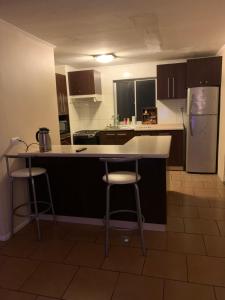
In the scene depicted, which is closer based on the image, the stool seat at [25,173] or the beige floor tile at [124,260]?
the beige floor tile at [124,260]

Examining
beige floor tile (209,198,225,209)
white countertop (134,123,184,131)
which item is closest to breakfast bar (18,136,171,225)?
beige floor tile (209,198,225,209)

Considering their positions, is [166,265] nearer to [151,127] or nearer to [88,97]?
[151,127]

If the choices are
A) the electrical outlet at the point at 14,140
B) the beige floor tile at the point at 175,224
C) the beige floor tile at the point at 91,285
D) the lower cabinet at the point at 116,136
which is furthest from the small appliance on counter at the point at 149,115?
the beige floor tile at the point at 91,285

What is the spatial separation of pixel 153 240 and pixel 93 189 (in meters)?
0.87

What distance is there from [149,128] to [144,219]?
8.71 ft

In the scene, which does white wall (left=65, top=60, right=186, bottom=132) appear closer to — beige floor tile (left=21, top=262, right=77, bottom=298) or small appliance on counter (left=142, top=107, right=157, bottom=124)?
small appliance on counter (left=142, top=107, right=157, bottom=124)

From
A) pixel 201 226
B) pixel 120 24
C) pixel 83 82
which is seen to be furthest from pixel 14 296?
pixel 83 82

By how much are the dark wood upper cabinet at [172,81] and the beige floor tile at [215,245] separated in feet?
10.3

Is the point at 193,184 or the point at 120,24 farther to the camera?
the point at 193,184

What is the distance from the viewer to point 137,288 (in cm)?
187

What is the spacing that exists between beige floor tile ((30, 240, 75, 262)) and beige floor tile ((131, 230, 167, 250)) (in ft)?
2.20

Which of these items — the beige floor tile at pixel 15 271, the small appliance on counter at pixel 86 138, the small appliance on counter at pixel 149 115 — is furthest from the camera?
the small appliance on counter at pixel 149 115

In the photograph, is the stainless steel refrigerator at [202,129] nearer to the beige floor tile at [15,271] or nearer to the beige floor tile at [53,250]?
the beige floor tile at [53,250]

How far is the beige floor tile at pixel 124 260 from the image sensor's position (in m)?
2.10
